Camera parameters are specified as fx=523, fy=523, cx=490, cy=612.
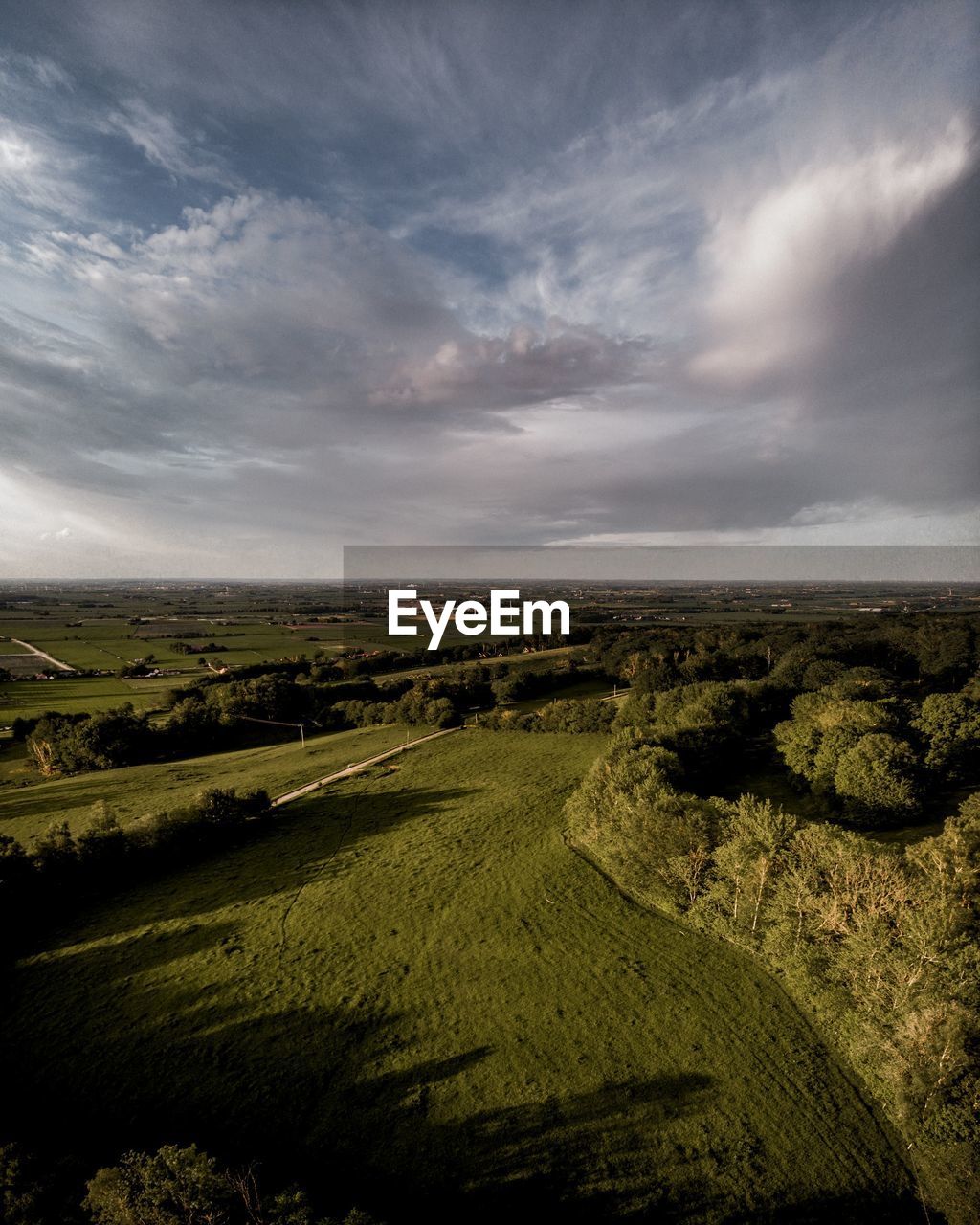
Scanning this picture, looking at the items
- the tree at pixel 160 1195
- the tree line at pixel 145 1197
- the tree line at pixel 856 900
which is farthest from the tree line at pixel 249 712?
the tree at pixel 160 1195

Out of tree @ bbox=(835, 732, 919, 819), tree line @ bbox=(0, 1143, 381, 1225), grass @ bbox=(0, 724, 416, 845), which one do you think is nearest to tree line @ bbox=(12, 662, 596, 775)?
grass @ bbox=(0, 724, 416, 845)

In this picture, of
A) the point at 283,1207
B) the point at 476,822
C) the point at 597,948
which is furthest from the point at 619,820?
the point at 283,1207

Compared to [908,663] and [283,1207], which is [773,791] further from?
[908,663]

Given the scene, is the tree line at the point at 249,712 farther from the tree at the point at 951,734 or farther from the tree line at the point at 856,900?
the tree at the point at 951,734

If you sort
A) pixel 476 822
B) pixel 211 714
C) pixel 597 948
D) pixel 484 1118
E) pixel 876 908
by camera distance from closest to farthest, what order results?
1. pixel 484 1118
2. pixel 876 908
3. pixel 597 948
4. pixel 476 822
5. pixel 211 714

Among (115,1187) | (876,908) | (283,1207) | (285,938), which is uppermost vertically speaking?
(876,908)

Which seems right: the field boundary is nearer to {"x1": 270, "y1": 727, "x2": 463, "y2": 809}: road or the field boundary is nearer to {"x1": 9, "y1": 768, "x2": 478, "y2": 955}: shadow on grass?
{"x1": 9, "y1": 768, "x2": 478, "y2": 955}: shadow on grass
